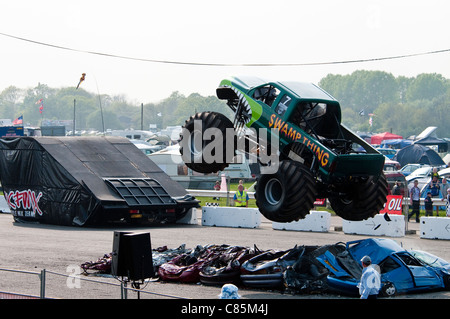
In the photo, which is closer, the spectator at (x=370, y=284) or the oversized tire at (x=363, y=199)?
the spectator at (x=370, y=284)

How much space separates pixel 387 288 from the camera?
14719 mm

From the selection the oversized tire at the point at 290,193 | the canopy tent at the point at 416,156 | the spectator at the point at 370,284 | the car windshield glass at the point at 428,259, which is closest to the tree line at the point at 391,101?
the canopy tent at the point at 416,156

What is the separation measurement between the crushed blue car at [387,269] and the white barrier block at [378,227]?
29.1ft

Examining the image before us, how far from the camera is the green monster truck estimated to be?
1377cm

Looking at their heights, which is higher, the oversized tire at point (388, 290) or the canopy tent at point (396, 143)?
the canopy tent at point (396, 143)

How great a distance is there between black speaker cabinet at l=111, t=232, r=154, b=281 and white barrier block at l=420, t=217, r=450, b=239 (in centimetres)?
1373

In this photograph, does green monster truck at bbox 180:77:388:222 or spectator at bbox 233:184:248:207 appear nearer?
green monster truck at bbox 180:77:388:222

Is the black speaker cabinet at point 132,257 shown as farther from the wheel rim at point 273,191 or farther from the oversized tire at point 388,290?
the oversized tire at point 388,290

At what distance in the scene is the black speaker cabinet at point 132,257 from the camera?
12.6 meters

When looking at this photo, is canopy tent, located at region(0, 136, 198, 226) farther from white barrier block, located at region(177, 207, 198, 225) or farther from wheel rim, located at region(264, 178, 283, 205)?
wheel rim, located at region(264, 178, 283, 205)

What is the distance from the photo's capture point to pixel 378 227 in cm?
2517

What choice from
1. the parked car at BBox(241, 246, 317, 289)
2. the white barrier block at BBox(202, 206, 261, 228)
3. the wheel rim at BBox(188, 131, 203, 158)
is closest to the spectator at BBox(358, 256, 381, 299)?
the parked car at BBox(241, 246, 317, 289)
